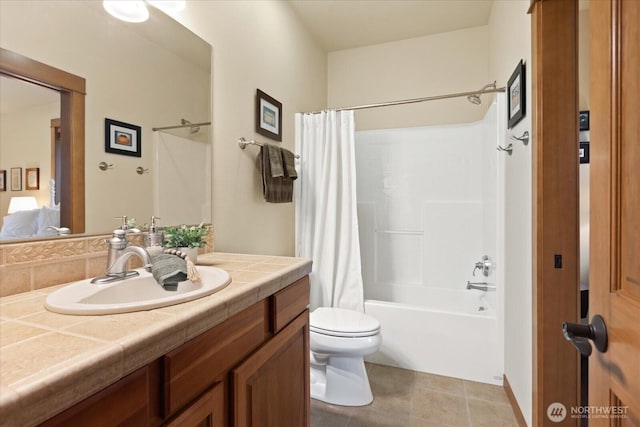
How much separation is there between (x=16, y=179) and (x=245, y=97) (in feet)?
3.85

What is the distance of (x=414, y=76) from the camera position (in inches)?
112

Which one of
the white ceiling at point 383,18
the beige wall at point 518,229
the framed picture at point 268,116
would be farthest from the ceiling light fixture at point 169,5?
the beige wall at point 518,229

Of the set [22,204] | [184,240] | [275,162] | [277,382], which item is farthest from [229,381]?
[275,162]

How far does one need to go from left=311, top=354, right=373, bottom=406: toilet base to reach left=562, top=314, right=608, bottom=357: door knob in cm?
132

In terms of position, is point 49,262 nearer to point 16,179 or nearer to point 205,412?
point 16,179

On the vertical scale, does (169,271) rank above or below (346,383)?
above

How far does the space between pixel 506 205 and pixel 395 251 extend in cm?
116

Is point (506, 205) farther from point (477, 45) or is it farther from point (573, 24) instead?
point (477, 45)

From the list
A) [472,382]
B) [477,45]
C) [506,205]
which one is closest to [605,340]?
[506,205]

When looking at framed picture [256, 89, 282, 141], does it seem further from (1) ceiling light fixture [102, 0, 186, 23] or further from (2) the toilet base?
(2) the toilet base

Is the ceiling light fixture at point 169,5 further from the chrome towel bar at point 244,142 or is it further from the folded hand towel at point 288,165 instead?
the folded hand towel at point 288,165

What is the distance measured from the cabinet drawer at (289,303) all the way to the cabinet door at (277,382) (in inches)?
1.2

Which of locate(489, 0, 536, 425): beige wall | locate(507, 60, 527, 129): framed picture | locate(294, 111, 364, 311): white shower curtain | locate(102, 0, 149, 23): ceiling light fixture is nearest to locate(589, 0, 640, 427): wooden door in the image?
locate(489, 0, 536, 425): beige wall

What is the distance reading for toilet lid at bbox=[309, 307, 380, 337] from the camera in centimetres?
172
